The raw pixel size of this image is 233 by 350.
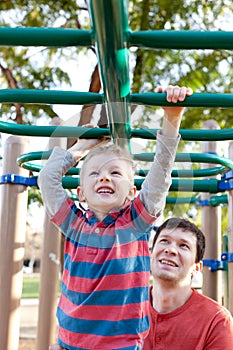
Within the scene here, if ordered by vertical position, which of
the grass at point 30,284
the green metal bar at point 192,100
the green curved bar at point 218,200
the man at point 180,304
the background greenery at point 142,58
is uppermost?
the background greenery at point 142,58

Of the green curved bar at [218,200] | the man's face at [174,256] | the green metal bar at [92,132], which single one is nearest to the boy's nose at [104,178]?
the green metal bar at [92,132]

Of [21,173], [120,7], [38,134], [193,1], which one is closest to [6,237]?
[21,173]

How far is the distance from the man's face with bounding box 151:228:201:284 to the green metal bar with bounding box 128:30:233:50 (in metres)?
0.84

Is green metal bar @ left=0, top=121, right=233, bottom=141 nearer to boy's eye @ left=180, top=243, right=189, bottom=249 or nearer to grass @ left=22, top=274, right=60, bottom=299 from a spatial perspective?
boy's eye @ left=180, top=243, right=189, bottom=249

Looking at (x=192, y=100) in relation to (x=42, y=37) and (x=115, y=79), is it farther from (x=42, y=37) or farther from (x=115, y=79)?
(x=42, y=37)

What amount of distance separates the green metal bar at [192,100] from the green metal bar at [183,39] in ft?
0.60

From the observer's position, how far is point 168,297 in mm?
1779

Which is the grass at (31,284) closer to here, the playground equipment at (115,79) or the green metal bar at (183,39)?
the playground equipment at (115,79)

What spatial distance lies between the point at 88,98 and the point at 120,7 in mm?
421

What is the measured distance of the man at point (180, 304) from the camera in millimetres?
1704

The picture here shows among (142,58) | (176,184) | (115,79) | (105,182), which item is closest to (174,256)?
(176,184)

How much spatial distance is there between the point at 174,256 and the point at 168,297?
5.2 inches

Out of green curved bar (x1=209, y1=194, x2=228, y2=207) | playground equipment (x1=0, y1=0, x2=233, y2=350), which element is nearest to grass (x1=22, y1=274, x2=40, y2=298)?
green curved bar (x1=209, y1=194, x2=228, y2=207)

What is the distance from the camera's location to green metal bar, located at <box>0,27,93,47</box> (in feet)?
3.59
